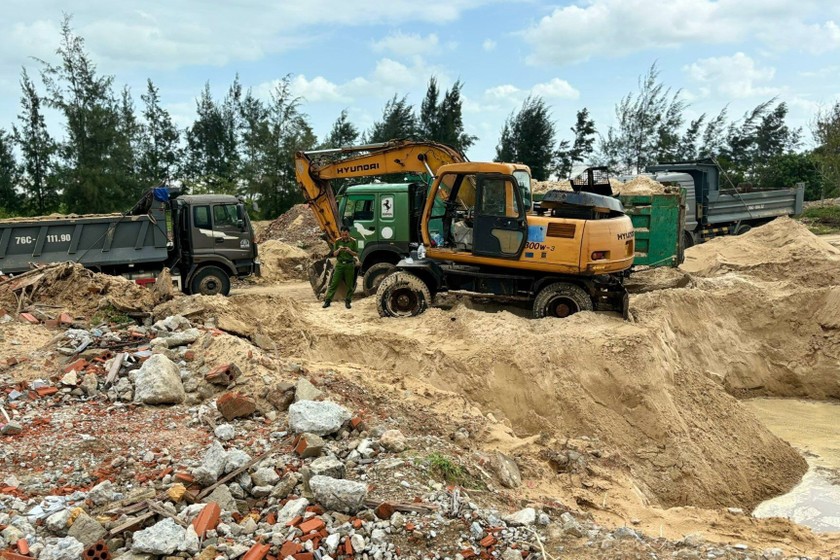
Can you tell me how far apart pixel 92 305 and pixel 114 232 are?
13.2 feet

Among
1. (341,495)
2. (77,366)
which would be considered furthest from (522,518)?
(77,366)

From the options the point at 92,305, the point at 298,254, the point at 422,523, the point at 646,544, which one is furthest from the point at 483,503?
the point at 298,254

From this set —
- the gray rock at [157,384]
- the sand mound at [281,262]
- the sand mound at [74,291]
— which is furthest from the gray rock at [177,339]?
the sand mound at [281,262]

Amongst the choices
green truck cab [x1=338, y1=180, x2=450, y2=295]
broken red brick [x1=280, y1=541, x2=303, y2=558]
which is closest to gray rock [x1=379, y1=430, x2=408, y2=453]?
broken red brick [x1=280, y1=541, x2=303, y2=558]

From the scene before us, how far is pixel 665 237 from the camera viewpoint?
47.4 ft

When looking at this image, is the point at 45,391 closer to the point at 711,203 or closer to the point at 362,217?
the point at 362,217

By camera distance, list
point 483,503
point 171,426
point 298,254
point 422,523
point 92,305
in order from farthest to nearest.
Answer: point 298,254 → point 92,305 → point 171,426 → point 483,503 → point 422,523

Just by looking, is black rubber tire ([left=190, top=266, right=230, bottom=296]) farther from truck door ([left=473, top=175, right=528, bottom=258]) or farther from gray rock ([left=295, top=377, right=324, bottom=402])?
gray rock ([left=295, top=377, right=324, bottom=402])

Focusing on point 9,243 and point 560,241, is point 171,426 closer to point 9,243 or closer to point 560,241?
point 560,241

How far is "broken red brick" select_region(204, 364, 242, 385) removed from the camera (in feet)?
23.4

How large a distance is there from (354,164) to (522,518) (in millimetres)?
10105

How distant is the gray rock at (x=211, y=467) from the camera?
5121mm

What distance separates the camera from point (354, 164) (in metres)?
14.1

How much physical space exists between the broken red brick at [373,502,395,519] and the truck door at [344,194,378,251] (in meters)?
9.56
